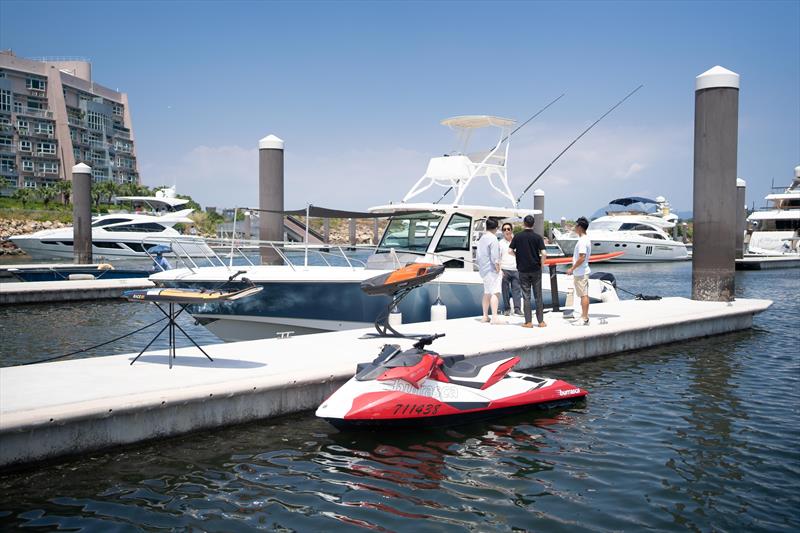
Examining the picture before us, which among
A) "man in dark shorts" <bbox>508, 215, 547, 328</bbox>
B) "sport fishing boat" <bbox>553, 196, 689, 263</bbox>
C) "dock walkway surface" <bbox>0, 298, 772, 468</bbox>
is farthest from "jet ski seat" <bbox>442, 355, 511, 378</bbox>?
"sport fishing boat" <bbox>553, 196, 689, 263</bbox>

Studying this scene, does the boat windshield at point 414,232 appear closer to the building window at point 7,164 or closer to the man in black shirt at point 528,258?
the man in black shirt at point 528,258

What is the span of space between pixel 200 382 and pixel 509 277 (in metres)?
7.23

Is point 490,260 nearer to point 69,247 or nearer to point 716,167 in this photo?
point 716,167

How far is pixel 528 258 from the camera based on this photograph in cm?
1147

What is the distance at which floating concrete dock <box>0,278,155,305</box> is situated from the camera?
65.4ft

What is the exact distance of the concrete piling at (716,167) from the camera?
15102 mm

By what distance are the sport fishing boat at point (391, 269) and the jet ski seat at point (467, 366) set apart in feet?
12.8

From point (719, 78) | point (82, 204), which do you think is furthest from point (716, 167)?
point (82, 204)

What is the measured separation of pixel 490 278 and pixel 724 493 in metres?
6.13

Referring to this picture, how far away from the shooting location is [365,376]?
7.32m

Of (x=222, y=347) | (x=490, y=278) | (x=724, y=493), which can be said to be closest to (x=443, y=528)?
(x=724, y=493)

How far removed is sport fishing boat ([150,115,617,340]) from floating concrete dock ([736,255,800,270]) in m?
27.0

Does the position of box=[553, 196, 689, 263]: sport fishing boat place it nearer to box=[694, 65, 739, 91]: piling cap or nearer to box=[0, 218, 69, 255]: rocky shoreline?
box=[694, 65, 739, 91]: piling cap

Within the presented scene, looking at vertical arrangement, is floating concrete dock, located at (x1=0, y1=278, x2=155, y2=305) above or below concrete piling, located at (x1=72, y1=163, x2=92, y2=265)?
below
